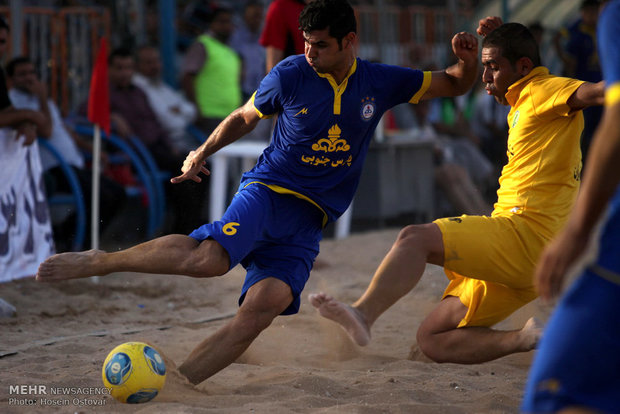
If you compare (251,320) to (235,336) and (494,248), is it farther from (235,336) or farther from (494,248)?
(494,248)

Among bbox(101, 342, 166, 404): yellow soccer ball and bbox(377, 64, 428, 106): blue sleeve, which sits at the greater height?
bbox(377, 64, 428, 106): blue sleeve

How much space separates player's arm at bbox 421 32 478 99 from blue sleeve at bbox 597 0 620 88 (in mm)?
1881

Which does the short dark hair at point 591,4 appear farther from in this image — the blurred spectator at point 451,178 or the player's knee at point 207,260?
the player's knee at point 207,260

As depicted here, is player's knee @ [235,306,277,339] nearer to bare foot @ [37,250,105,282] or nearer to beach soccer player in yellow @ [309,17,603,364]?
beach soccer player in yellow @ [309,17,603,364]

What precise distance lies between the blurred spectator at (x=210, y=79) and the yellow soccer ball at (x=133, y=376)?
18.9 ft


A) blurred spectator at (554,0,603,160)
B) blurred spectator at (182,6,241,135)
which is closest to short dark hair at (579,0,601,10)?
blurred spectator at (554,0,603,160)

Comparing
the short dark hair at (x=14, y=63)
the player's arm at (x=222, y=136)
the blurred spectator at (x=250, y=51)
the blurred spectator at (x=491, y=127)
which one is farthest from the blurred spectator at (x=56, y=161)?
the blurred spectator at (x=491, y=127)

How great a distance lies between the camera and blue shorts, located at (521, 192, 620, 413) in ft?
6.93

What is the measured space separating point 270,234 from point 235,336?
52cm

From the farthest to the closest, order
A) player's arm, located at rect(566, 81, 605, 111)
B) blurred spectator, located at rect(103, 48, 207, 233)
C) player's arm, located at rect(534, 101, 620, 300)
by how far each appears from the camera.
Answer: blurred spectator, located at rect(103, 48, 207, 233), player's arm, located at rect(566, 81, 605, 111), player's arm, located at rect(534, 101, 620, 300)

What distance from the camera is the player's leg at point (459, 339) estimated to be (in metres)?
4.14

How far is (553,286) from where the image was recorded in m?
2.21

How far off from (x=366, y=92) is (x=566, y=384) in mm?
2310

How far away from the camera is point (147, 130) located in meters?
8.80
